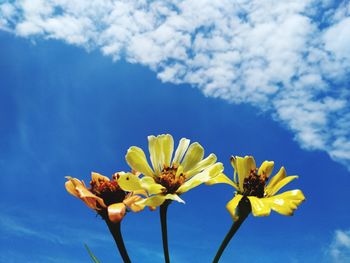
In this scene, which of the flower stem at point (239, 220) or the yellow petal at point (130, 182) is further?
the flower stem at point (239, 220)

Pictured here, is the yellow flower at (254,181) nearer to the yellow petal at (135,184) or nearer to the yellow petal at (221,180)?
the yellow petal at (221,180)

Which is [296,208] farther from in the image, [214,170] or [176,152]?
[176,152]

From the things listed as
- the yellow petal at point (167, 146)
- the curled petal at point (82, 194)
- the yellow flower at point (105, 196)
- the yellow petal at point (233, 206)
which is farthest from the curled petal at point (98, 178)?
the yellow petal at point (233, 206)

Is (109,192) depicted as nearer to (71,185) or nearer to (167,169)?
(71,185)

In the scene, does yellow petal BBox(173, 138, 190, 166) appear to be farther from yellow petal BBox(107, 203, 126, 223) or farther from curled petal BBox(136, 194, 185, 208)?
yellow petal BBox(107, 203, 126, 223)

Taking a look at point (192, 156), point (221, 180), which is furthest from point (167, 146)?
point (221, 180)

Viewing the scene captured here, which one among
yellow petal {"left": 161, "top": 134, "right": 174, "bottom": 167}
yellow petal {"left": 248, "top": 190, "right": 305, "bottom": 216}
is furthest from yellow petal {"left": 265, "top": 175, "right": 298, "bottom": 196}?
yellow petal {"left": 161, "top": 134, "right": 174, "bottom": 167}
